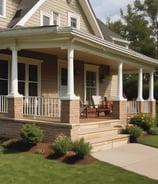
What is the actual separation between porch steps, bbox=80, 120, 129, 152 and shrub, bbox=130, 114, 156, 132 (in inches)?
55.4

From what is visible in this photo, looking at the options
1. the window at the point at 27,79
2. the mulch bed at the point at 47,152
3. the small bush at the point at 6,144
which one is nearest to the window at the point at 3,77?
the window at the point at 27,79

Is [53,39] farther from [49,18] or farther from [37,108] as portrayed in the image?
[49,18]

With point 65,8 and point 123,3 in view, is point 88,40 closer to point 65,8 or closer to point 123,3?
point 65,8

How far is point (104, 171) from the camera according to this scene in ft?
27.2

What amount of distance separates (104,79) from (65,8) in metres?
4.86

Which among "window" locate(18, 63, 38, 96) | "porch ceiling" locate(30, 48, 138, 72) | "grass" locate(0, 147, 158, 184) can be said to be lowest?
"grass" locate(0, 147, 158, 184)

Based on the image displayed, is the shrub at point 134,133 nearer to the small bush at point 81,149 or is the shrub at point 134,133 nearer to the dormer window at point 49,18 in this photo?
the small bush at point 81,149

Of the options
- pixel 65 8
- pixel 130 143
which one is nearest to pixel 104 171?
pixel 130 143

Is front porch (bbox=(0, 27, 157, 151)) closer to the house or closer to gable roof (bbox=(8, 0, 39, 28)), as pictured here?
the house

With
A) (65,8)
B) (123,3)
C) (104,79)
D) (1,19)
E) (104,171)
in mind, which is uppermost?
(123,3)

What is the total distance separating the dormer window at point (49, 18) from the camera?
640 inches

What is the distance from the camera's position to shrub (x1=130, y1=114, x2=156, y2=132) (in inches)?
563

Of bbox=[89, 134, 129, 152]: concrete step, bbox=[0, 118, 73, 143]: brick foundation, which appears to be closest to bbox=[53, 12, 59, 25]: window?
bbox=[0, 118, 73, 143]: brick foundation

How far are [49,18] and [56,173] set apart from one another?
1022cm
